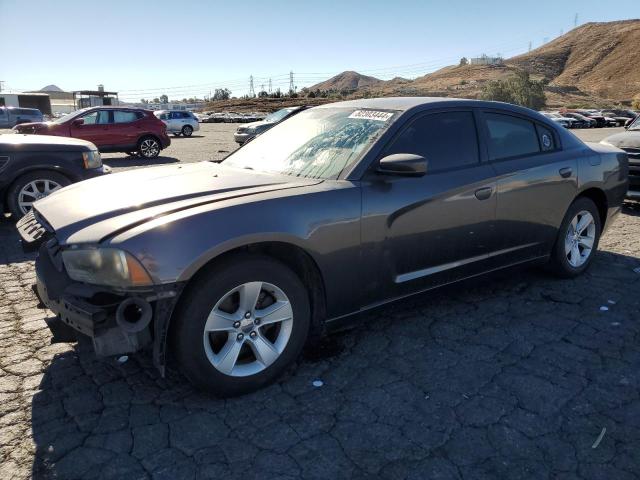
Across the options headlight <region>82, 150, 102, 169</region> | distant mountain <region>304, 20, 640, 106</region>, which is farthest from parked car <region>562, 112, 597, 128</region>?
distant mountain <region>304, 20, 640, 106</region>

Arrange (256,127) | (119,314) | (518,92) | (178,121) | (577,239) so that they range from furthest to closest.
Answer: (518,92), (178,121), (256,127), (577,239), (119,314)

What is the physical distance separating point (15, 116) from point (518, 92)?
2026 inches

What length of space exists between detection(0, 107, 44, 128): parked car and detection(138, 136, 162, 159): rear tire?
1538cm

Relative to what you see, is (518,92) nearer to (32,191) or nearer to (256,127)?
(256,127)

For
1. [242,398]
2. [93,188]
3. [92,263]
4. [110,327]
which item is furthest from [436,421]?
[93,188]

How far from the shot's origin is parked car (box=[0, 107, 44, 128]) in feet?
89.9

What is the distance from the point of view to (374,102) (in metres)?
3.87

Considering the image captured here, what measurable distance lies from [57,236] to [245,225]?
100cm

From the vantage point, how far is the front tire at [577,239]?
4.53 m

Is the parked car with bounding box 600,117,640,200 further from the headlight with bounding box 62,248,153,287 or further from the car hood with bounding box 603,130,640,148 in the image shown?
the headlight with bounding box 62,248,153,287

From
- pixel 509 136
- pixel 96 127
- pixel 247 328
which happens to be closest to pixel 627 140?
pixel 509 136

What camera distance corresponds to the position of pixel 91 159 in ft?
22.7

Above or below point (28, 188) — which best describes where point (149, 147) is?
below

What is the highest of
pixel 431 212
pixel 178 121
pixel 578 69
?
pixel 578 69
